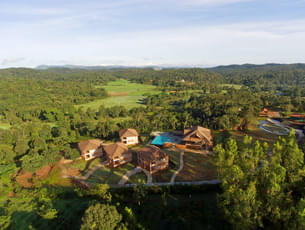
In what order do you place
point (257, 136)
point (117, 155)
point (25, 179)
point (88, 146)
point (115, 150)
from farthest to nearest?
point (257, 136)
point (88, 146)
point (115, 150)
point (117, 155)
point (25, 179)

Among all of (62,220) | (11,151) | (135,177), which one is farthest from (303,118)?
(11,151)

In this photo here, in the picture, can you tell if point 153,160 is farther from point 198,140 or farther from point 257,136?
point 257,136

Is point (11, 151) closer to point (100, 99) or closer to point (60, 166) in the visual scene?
point (60, 166)

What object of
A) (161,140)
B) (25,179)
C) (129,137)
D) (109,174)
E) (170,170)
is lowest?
(25,179)

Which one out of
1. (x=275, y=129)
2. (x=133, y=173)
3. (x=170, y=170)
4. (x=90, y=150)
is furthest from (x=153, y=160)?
(x=275, y=129)

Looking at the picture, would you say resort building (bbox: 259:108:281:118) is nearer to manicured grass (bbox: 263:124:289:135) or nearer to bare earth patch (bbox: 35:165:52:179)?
manicured grass (bbox: 263:124:289:135)

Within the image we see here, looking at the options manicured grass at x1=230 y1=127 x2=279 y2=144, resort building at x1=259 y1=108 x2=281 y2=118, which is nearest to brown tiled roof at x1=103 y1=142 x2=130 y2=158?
manicured grass at x1=230 y1=127 x2=279 y2=144

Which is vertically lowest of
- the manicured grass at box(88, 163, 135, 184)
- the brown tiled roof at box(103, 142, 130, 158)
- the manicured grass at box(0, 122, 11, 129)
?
the manicured grass at box(0, 122, 11, 129)
